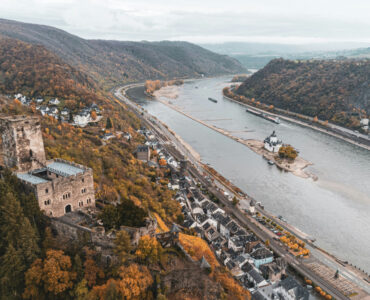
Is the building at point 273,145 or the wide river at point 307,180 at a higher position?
the building at point 273,145

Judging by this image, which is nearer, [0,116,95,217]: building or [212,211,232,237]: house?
[0,116,95,217]: building

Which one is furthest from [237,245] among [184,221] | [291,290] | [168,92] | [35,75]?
[168,92]

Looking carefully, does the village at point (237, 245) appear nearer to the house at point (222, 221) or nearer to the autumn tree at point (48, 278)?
the house at point (222, 221)

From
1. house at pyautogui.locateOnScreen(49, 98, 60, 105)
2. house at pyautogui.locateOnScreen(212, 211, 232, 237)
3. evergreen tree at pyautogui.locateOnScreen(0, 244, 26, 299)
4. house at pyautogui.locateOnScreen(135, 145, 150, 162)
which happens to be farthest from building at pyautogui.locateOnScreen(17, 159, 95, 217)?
house at pyautogui.locateOnScreen(49, 98, 60, 105)

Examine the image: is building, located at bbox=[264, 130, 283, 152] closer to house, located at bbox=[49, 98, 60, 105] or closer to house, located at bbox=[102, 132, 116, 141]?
house, located at bbox=[102, 132, 116, 141]

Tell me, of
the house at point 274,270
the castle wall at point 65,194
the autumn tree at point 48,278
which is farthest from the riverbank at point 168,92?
the autumn tree at point 48,278
